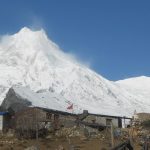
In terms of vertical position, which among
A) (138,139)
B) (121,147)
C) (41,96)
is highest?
(41,96)

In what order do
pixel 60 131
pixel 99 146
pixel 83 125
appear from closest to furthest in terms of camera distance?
1. pixel 99 146
2. pixel 60 131
3. pixel 83 125

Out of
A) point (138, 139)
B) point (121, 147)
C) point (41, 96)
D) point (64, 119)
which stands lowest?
point (121, 147)

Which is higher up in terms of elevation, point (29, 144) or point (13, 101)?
point (13, 101)

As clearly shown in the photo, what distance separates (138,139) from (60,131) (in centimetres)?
1350

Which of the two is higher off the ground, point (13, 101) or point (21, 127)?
point (13, 101)

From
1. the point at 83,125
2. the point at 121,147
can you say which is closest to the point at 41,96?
the point at 83,125

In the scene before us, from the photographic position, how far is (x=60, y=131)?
73.9 metres

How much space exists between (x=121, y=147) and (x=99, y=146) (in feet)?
105

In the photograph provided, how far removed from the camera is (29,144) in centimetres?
6028

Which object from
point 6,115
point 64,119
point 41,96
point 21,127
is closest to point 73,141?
point 21,127

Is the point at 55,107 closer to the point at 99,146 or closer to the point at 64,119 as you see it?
the point at 64,119

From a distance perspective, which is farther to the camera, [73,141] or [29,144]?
[73,141]

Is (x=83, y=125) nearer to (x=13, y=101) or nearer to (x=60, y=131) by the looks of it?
(x=60, y=131)

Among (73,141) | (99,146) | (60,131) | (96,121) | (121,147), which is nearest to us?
(121,147)
